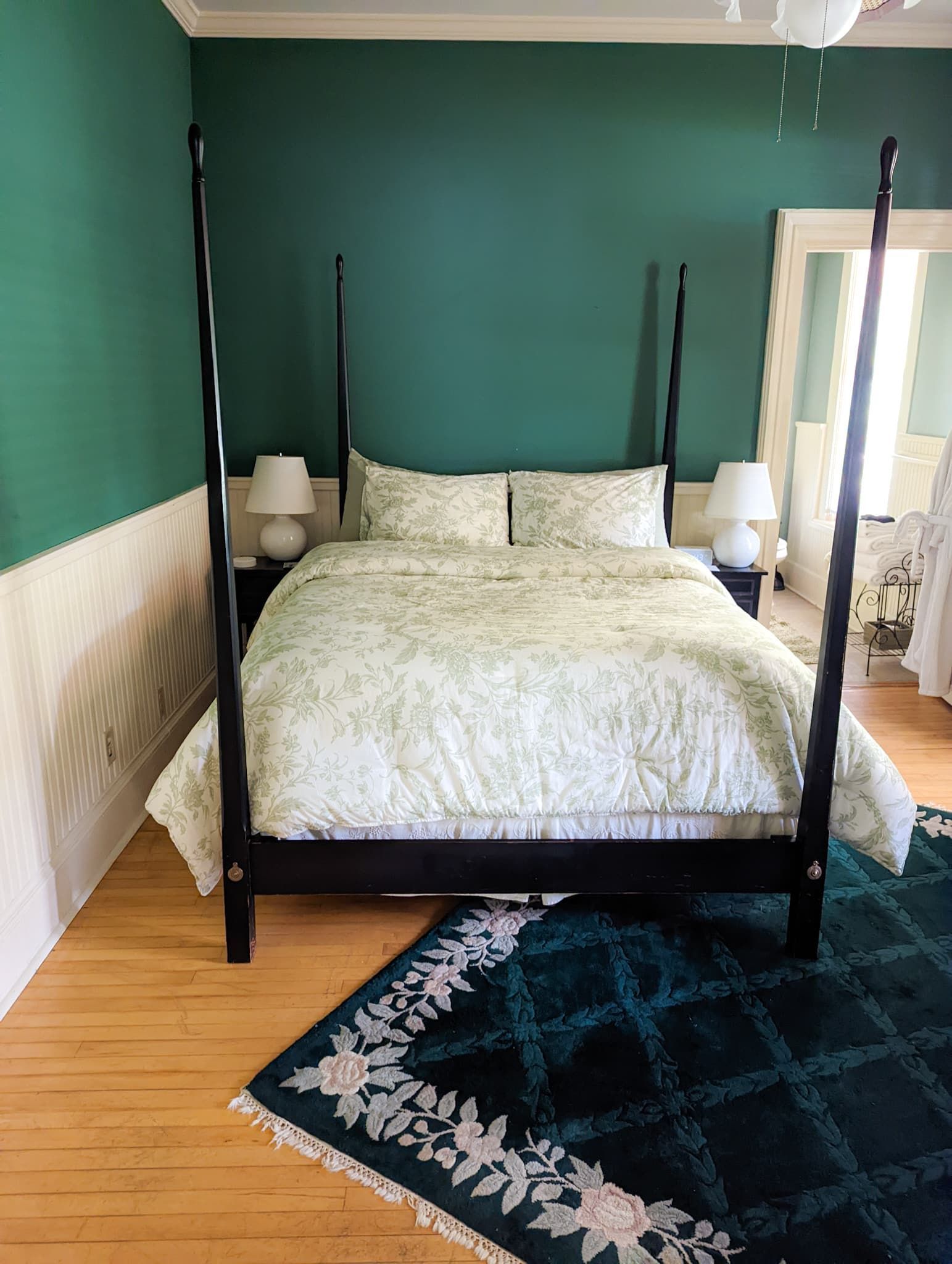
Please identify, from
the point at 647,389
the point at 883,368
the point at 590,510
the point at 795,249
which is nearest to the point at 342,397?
the point at 590,510

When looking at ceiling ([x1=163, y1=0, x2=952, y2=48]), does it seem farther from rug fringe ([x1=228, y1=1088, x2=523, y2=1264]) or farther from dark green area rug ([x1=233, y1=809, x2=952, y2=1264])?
rug fringe ([x1=228, y1=1088, x2=523, y2=1264])

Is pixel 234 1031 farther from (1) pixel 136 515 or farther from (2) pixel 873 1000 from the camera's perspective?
(1) pixel 136 515

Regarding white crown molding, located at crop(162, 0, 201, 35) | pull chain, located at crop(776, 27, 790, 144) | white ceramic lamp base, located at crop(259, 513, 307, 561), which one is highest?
white crown molding, located at crop(162, 0, 201, 35)

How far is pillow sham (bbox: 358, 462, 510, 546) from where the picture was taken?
3656 millimetres

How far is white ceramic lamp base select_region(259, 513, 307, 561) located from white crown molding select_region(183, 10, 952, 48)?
Result: 198 cm

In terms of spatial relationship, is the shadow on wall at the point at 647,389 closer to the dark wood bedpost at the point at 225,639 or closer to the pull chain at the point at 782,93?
the pull chain at the point at 782,93

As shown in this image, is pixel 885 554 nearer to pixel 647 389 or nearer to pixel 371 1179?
pixel 647 389

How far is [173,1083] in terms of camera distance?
1.83 metres

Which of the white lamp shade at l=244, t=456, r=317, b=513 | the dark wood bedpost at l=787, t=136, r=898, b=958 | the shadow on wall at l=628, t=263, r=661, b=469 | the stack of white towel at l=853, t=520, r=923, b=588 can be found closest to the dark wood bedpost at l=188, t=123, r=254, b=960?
the dark wood bedpost at l=787, t=136, r=898, b=958

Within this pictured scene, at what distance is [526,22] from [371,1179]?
4062 mm

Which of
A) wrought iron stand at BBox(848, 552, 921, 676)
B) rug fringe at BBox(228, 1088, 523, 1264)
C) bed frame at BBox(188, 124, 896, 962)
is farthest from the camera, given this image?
wrought iron stand at BBox(848, 552, 921, 676)

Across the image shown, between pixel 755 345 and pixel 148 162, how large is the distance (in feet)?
8.42

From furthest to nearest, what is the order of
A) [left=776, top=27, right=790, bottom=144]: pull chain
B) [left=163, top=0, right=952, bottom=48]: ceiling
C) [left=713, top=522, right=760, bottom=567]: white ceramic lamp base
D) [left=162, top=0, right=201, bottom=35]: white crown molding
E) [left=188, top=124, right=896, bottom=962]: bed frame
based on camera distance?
[left=713, top=522, right=760, bottom=567]: white ceramic lamp base
[left=776, top=27, right=790, bottom=144]: pull chain
[left=163, top=0, right=952, bottom=48]: ceiling
[left=162, top=0, right=201, bottom=35]: white crown molding
[left=188, top=124, right=896, bottom=962]: bed frame

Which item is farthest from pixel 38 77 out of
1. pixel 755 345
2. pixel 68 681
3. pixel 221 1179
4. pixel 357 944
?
pixel 755 345
